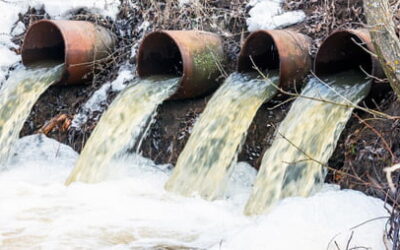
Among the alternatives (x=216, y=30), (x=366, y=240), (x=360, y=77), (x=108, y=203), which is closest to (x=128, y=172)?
(x=108, y=203)

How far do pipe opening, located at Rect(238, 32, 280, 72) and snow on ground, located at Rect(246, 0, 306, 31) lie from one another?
23 cm

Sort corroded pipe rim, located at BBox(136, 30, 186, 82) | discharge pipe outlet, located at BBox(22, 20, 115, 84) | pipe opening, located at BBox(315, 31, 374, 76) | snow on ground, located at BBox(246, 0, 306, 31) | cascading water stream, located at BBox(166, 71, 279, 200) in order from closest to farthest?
cascading water stream, located at BBox(166, 71, 279, 200) < pipe opening, located at BBox(315, 31, 374, 76) < corroded pipe rim, located at BBox(136, 30, 186, 82) < snow on ground, located at BBox(246, 0, 306, 31) < discharge pipe outlet, located at BBox(22, 20, 115, 84)

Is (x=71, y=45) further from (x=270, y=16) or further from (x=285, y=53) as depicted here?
(x=285, y=53)

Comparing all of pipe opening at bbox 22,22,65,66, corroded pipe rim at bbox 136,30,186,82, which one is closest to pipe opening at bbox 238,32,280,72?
corroded pipe rim at bbox 136,30,186,82

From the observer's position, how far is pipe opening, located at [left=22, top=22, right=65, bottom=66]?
5770 millimetres

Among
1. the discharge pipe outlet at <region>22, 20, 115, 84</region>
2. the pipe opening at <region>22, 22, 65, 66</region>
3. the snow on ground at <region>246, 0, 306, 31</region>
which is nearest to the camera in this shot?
the snow on ground at <region>246, 0, 306, 31</region>

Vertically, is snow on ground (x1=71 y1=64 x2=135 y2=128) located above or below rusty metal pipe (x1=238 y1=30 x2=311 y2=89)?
below

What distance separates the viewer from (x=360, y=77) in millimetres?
4148

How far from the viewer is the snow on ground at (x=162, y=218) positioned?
112 inches

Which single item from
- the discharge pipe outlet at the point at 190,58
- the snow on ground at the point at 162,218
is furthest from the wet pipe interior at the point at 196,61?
the snow on ground at the point at 162,218

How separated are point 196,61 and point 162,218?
5.24 ft

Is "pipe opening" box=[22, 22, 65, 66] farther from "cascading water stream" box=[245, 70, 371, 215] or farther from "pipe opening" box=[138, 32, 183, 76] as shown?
"cascading water stream" box=[245, 70, 371, 215]

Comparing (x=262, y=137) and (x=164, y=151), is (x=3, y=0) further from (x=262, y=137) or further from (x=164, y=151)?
(x=262, y=137)

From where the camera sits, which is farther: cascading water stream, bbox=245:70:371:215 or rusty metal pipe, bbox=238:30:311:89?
rusty metal pipe, bbox=238:30:311:89
